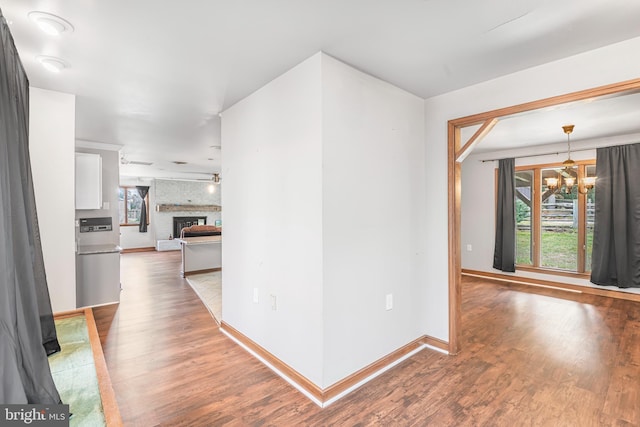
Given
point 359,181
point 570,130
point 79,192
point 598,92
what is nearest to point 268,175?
point 359,181

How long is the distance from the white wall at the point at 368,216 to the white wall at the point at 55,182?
2.68 meters

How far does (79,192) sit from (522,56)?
5.45m

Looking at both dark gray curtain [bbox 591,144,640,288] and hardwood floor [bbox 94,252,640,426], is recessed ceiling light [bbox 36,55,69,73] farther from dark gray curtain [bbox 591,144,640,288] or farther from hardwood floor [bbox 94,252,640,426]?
dark gray curtain [bbox 591,144,640,288]

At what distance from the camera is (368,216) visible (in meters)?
2.55

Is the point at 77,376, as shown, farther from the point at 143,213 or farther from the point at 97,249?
the point at 143,213

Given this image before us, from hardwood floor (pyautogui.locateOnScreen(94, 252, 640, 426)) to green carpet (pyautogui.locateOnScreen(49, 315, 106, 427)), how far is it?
1.24 ft

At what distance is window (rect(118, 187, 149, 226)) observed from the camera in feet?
34.2

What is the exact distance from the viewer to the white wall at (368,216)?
88.9 inches

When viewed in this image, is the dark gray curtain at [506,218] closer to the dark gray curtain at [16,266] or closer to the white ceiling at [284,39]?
the white ceiling at [284,39]

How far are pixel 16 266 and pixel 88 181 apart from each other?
326 centimetres

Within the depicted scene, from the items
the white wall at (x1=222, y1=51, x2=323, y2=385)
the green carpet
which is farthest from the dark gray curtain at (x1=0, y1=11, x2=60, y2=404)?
the white wall at (x1=222, y1=51, x2=323, y2=385)

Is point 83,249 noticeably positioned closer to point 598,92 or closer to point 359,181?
point 359,181

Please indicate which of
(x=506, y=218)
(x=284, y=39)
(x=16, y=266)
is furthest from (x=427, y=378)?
(x=506, y=218)

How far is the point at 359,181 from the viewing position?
97.3 inches
